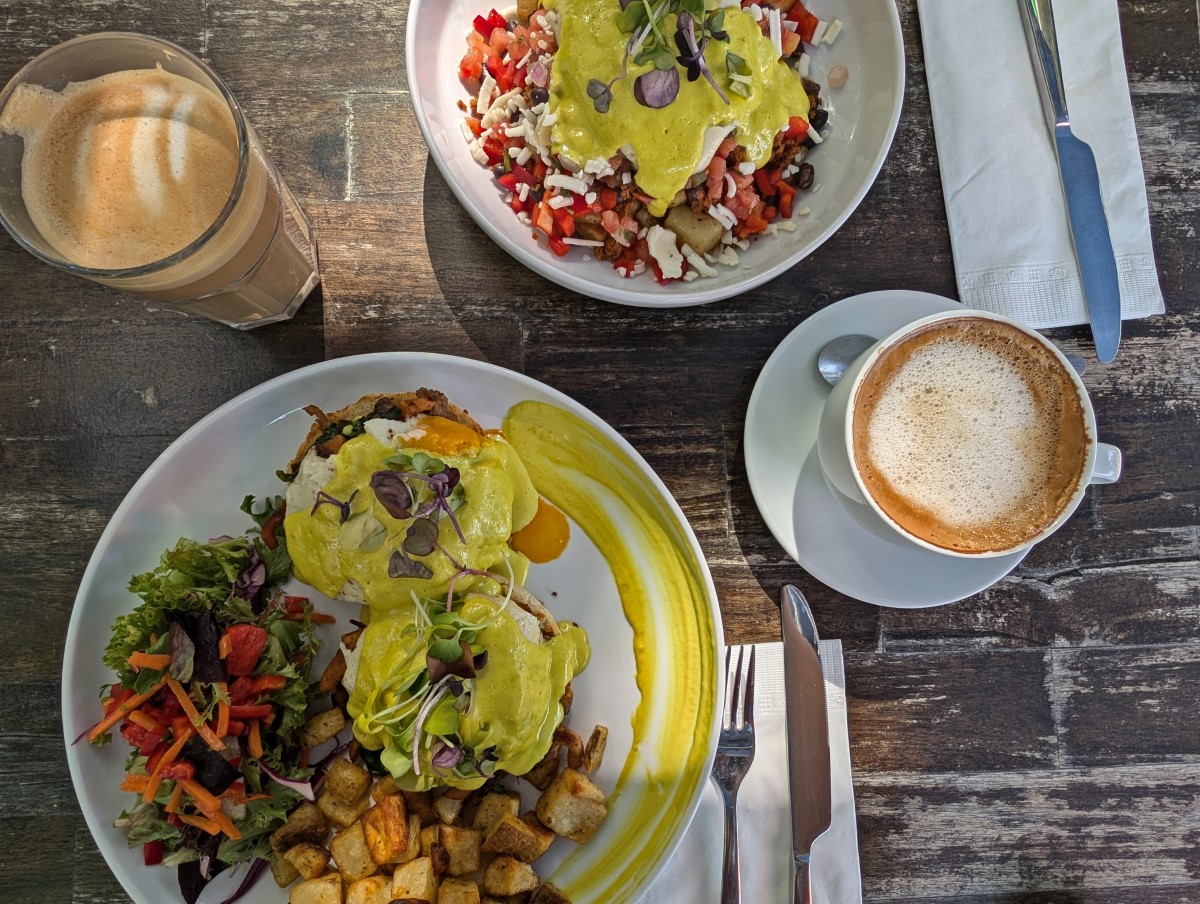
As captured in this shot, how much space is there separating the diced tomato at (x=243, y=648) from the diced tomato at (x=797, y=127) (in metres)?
1.66

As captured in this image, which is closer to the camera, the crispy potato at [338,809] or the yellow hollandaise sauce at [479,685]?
the yellow hollandaise sauce at [479,685]

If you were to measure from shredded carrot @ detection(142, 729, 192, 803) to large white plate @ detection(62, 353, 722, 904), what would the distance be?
177 millimetres

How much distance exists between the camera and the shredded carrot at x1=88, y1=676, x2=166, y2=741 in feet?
5.76

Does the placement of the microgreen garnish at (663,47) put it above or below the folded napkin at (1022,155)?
above

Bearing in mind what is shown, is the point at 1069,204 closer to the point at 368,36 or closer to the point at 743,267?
the point at 743,267

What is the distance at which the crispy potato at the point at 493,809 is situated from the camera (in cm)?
188

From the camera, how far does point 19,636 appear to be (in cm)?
204

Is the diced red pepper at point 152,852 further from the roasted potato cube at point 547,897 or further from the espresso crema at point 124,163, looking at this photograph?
the espresso crema at point 124,163

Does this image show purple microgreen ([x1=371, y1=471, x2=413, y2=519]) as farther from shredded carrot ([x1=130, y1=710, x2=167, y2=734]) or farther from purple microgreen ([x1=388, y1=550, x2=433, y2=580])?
shredded carrot ([x1=130, y1=710, x2=167, y2=734])

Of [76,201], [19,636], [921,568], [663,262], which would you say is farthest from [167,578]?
[921,568]

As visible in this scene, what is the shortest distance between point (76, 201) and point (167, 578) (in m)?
0.83

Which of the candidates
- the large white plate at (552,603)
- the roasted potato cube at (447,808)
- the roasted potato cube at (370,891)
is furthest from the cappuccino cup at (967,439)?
the roasted potato cube at (370,891)

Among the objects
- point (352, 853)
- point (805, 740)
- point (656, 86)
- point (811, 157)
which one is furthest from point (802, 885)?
point (656, 86)

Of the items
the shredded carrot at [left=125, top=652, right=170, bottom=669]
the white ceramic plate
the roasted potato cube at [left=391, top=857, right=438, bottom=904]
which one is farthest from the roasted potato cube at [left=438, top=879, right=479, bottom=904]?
the white ceramic plate
